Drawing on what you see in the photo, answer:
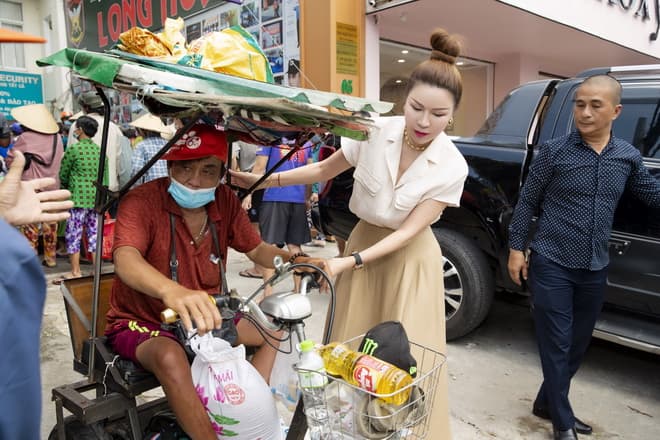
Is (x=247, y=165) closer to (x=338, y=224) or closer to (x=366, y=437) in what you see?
(x=338, y=224)

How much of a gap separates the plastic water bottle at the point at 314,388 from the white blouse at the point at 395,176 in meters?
1.05

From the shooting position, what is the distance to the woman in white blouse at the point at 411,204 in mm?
2193

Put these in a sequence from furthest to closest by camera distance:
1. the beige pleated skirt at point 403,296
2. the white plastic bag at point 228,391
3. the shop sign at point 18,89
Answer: the shop sign at point 18,89
the beige pleated skirt at point 403,296
the white plastic bag at point 228,391

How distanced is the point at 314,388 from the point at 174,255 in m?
1.11

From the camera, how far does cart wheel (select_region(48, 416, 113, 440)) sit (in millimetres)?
2168

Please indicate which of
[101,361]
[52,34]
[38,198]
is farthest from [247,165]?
[52,34]

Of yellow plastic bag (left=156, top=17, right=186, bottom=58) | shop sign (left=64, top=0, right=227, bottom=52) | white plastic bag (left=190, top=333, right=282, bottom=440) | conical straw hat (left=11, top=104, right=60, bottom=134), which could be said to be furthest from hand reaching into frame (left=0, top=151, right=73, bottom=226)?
shop sign (left=64, top=0, right=227, bottom=52)

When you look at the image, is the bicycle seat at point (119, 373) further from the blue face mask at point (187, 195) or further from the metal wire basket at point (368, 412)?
the metal wire basket at point (368, 412)

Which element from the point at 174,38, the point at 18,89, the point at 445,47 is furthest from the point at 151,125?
the point at 18,89

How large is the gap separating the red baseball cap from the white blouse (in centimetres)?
68

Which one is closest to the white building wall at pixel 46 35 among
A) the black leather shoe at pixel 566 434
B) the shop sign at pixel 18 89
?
the shop sign at pixel 18 89

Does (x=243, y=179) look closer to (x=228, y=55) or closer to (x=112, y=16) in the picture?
(x=228, y=55)

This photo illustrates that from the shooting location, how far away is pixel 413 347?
2271mm

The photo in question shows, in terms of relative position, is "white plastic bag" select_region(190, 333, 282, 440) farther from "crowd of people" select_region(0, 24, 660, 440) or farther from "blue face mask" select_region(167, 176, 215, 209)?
"blue face mask" select_region(167, 176, 215, 209)
